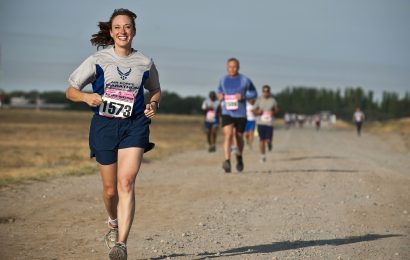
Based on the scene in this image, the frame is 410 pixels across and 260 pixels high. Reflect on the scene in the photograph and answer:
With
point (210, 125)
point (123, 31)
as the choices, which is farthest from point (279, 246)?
point (210, 125)

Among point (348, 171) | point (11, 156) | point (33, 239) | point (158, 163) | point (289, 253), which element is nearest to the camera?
point (289, 253)

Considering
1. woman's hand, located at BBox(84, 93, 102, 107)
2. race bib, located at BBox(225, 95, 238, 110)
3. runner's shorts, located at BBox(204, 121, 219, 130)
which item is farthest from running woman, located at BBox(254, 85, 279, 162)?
woman's hand, located at BBox(84, 93, 102, 107)

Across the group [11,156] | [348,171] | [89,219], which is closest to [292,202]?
[89,219]

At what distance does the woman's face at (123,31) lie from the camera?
724cm

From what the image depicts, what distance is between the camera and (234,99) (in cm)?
1588

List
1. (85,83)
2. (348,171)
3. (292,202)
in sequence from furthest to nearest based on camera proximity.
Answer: (348,171) → (292,202) → (85,83)

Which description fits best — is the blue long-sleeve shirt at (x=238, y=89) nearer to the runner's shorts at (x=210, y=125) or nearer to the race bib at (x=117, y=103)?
the race bib at (x=117, y=103)

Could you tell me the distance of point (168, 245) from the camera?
8125 mm

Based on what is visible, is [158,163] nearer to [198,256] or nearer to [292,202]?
[292,202]

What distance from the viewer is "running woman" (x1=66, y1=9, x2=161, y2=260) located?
7.15 m

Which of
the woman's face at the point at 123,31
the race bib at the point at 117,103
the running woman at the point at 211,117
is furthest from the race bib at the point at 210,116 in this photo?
the race bib at the point at 117,103

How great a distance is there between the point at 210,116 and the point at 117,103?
61.9 ft

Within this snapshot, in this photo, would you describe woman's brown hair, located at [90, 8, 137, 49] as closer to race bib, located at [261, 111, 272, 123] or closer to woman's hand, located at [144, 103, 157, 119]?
woman's hand, located at [144, 103, 157, 119]

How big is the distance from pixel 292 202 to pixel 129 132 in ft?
17.0
